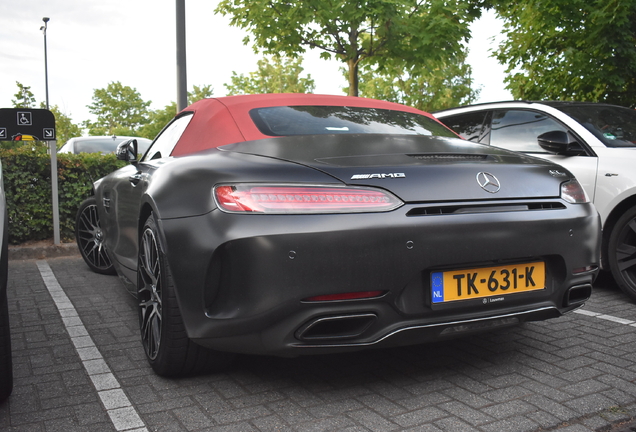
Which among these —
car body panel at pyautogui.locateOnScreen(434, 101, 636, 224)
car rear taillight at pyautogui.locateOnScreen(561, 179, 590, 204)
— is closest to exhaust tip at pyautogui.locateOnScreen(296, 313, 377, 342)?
car rear taillight at pyautogui.locateOnScreen(561, 179, 590, 204)

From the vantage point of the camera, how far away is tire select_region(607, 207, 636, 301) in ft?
15.9

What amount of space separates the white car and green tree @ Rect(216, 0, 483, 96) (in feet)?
19.4

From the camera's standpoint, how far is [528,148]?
592 cm

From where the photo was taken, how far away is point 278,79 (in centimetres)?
4188

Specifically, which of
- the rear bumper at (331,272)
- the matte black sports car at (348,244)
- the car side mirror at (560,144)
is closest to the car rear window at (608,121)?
the car side mirror at (560,144)

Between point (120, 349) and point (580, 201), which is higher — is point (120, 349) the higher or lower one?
the lower one

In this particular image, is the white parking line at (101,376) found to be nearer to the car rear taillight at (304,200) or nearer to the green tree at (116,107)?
the car rear taillight at (304,200)

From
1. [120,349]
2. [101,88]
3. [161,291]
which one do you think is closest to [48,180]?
[120,349]

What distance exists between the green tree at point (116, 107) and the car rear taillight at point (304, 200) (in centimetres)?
6310

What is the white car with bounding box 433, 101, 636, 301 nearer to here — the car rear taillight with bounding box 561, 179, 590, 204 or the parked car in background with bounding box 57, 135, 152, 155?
the car rear taillight with bounding box 561, 179, 590, 204

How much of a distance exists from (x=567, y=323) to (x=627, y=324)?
14.9 inches

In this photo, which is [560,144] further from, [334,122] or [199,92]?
[199,92]

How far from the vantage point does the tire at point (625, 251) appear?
4.84 meters

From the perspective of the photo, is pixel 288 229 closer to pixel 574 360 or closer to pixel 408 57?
pixel 574 360
